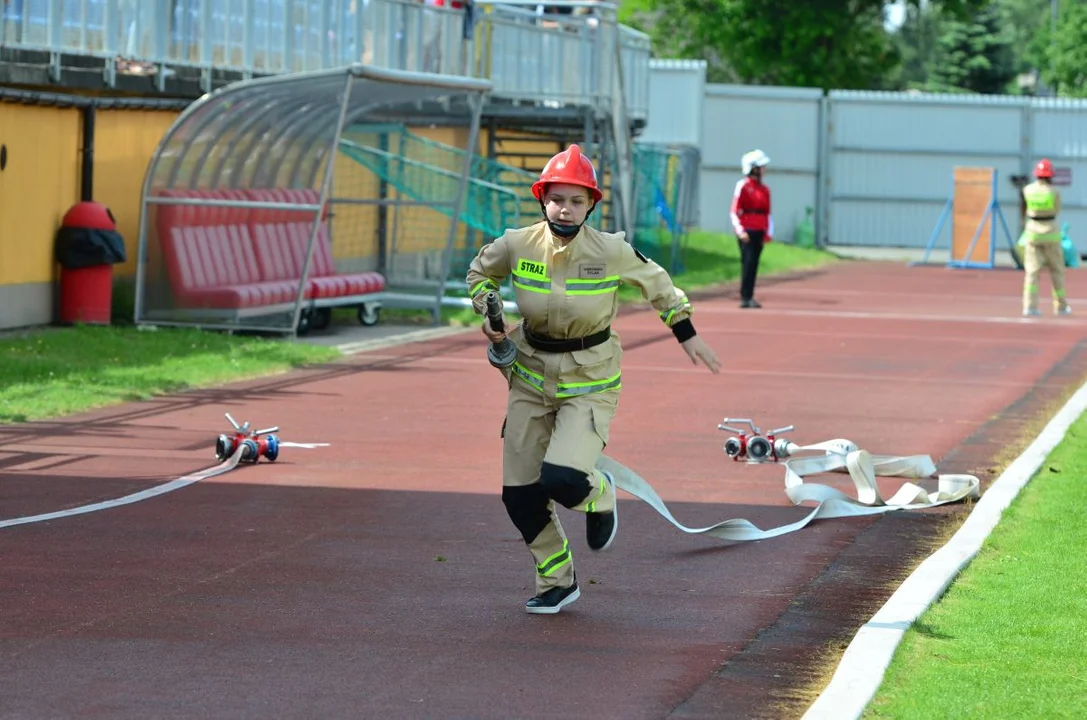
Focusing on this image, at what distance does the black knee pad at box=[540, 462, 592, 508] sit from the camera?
7195 mm

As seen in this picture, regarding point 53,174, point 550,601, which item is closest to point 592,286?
point 550,601

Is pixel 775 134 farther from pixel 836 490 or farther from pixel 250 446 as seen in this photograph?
pixel 836 490

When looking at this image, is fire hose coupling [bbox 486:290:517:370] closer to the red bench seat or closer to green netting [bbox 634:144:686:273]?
the red bench seat

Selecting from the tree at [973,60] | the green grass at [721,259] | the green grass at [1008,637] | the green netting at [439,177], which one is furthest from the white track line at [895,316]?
the tree at [973,60]

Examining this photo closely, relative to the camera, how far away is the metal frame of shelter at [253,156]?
18.5m

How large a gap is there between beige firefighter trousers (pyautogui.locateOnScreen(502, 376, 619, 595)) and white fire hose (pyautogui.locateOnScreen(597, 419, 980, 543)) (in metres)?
0.59

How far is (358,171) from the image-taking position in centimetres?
2411

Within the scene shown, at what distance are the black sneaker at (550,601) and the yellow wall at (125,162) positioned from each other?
42.8 feet

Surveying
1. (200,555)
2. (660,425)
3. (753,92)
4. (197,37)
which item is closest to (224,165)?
(197,37)

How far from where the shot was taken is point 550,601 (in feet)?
24.3

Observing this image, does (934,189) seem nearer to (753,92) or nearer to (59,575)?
(753,92)

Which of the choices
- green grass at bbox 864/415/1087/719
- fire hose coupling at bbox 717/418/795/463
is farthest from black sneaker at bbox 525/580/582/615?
fire hose coupling at bbox 717/418/795/463

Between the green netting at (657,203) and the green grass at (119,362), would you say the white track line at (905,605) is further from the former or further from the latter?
the green netting at (657,203)

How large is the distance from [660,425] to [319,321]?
7673 mm
